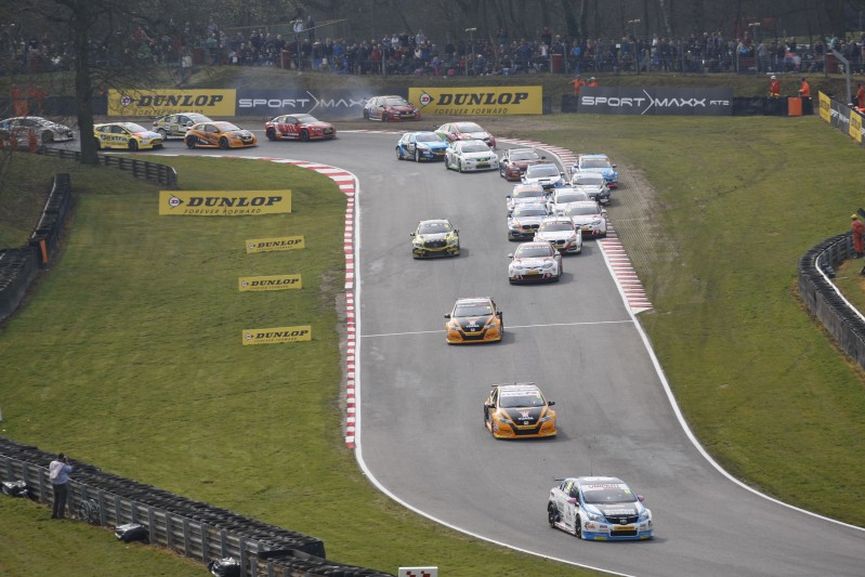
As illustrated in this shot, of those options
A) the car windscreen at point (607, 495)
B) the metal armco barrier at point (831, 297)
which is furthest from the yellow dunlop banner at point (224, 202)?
the car windscreen at point (607, 495)

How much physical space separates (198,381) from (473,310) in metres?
8.09

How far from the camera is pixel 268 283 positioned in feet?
168

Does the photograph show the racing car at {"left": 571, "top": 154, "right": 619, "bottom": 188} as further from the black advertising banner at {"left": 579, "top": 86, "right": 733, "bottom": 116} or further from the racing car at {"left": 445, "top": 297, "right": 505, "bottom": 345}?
the racing car at {"left": 445, "top": 297, "right": 505, "bottom": 345}

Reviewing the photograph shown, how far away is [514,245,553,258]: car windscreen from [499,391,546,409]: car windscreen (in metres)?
13.2

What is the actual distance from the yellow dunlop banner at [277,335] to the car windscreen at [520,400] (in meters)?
10.4

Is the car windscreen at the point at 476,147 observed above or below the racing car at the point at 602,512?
below

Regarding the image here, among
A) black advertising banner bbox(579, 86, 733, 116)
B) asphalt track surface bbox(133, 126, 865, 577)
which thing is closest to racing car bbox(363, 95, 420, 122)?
black advertising banner bbox(579, 86, 733, 116)

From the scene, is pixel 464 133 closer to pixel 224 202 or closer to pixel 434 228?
pixel 224 202

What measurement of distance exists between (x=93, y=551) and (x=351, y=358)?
17.4m

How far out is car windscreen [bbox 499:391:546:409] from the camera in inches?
1446

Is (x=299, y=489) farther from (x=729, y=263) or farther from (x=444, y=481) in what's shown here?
(x=729, y=263)

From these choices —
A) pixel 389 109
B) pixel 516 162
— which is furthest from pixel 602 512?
pixel 389 109

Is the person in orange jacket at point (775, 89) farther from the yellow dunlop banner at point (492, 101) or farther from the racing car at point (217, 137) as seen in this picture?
the racing car at point (217, 137)

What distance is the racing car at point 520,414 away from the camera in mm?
36406
